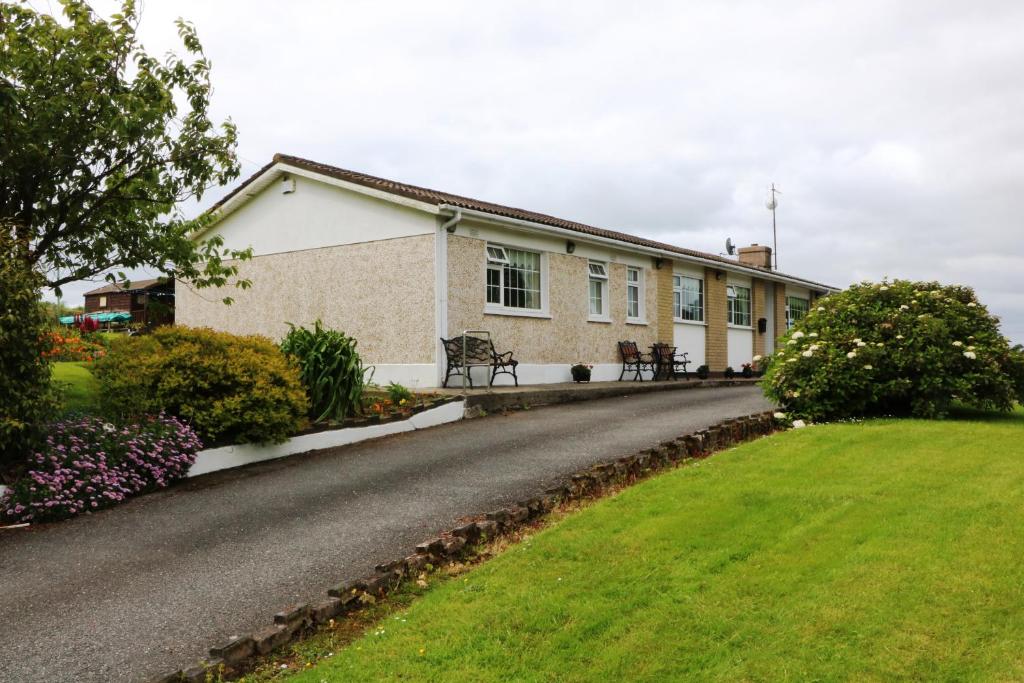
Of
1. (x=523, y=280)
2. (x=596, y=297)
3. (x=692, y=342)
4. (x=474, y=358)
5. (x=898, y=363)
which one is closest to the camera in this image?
(x=898, y=363)

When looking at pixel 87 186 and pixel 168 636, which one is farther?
pixel 87 186

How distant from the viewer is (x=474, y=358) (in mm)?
14422

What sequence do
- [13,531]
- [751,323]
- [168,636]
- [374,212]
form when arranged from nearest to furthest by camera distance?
[168,636]
[13,531]
[374,212]
[751,323]

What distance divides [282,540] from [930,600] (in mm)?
4300

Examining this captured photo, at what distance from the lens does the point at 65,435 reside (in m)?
7.86

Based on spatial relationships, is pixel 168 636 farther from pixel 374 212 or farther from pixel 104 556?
pixel 374 212

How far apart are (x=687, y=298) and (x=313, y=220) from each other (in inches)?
391

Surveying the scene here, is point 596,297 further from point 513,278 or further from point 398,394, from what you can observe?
point 398,394

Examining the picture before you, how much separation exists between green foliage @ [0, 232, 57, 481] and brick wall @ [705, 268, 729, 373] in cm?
1723

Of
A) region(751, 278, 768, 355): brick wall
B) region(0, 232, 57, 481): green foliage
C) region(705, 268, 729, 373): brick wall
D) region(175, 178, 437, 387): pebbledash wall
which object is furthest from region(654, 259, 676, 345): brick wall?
region(0, 232, 57, 481): green foliage

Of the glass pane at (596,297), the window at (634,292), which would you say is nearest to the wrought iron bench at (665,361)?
the window at (634,292)

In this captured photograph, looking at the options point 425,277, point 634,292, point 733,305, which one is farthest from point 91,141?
point 733,305

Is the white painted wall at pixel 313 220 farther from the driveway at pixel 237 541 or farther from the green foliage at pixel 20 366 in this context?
the green foliage at pixel 20 366

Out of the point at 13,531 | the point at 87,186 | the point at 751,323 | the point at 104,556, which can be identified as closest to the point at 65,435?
the point at 13,531
